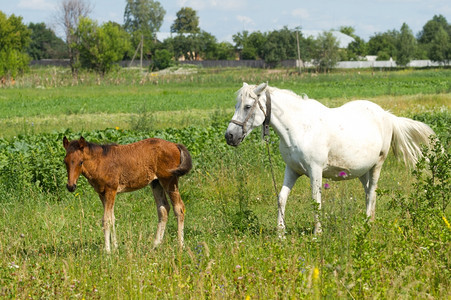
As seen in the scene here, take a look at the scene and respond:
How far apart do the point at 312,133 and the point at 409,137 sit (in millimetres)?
2444

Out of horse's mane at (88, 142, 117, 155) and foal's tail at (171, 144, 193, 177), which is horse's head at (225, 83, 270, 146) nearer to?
foal's tail at (171, 144, 193, 177)

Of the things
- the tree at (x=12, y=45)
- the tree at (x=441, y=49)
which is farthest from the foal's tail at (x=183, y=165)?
the tree at (x=441, y=49)

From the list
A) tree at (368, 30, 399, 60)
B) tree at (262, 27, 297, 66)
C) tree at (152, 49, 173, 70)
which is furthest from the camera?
tree at (368, 30, 399, 60)

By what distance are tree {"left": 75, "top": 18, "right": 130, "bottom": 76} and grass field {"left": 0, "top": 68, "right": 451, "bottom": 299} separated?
6994 centimetres

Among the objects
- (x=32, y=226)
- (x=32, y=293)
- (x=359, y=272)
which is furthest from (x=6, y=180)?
(x=359, y=272)

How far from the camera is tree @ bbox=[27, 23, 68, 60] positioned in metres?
128

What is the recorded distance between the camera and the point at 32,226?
8.25 metres

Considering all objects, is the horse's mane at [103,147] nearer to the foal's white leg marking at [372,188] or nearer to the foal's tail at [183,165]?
the foal's tail at [183,165]

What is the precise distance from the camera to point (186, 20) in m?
158

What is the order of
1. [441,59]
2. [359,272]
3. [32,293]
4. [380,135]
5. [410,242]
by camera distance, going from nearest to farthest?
[359,272], [32,293], [410,242], [380,135], [441,59]

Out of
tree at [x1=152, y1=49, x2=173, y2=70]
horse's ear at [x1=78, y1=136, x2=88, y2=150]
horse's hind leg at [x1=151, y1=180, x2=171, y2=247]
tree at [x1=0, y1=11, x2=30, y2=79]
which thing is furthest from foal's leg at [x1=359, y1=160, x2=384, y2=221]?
tree at [x1=152, y1=49, x2=173, y2=70]

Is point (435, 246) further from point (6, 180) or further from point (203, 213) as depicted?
point (6, 180)

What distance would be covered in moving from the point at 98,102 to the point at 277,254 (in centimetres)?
3406

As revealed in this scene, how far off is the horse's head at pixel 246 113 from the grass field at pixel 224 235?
1112 millimetres
